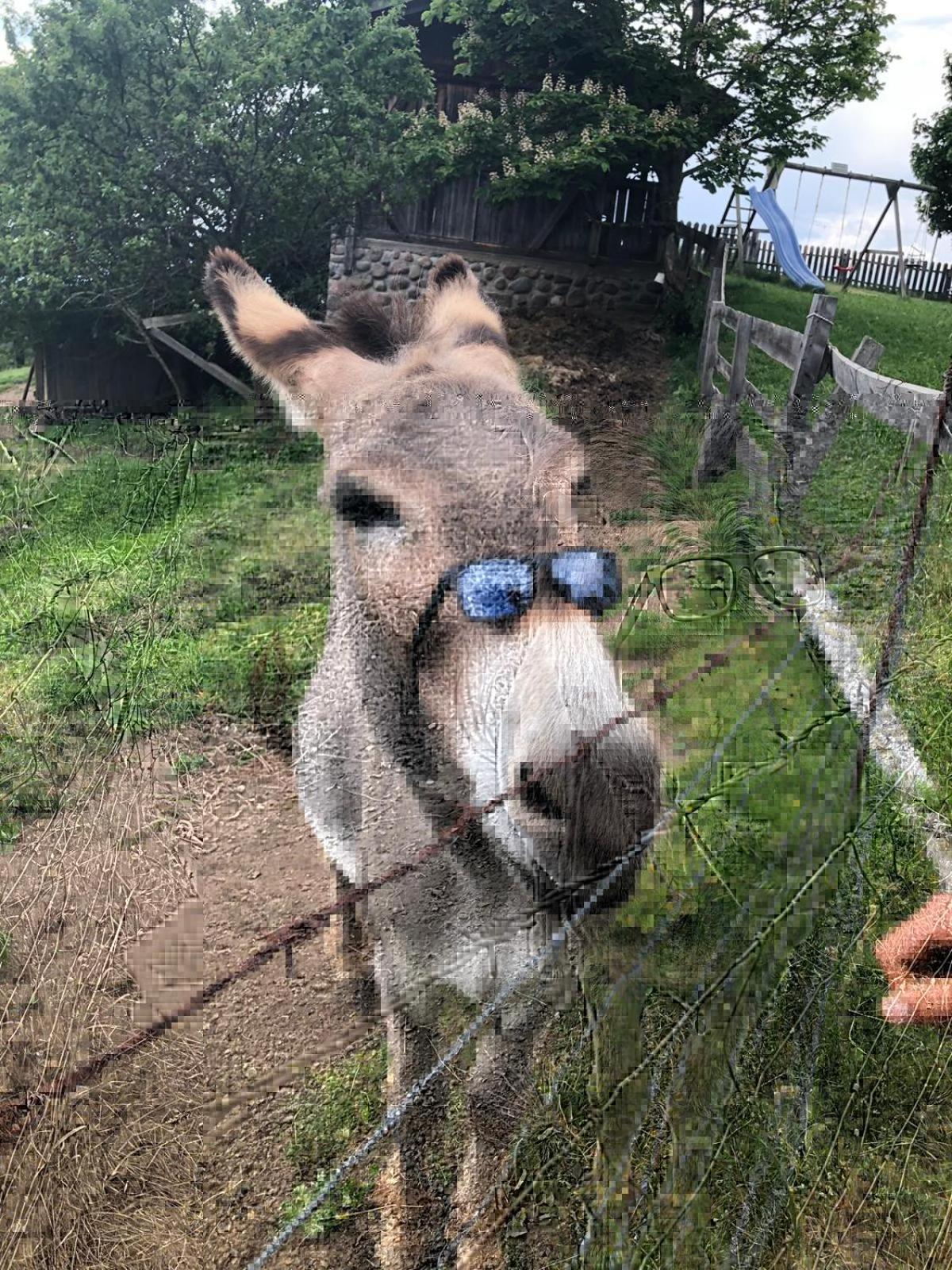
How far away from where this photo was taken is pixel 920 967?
1.96 metres

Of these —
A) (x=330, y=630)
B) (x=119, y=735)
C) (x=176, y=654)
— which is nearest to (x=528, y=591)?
(x=330, y=630)

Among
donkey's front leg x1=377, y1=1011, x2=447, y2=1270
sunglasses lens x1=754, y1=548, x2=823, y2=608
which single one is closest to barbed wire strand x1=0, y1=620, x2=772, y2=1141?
donkey's front leg x1=377, y1=1011, x2=447, y2=1270

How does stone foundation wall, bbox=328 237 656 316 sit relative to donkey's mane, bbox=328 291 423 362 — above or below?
above

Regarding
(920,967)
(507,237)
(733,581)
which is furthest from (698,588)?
(507,237)

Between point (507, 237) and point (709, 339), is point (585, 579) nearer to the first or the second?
point (507, 237)

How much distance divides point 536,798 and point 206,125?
4.67m

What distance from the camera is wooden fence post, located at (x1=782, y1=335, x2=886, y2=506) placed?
11.3 feet

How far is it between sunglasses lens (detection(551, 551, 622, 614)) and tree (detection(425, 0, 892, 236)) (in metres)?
3.38

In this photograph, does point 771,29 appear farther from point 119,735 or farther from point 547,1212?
point 547,1212

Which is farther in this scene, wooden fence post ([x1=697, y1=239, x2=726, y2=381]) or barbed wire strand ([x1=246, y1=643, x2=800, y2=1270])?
wooden fence post ([x1=697, y1=239, x2=726, y2=381])

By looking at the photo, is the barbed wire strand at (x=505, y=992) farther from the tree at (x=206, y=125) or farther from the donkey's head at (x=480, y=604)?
the tree at (x=206, y=125)

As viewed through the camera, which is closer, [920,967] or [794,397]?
[920,967]

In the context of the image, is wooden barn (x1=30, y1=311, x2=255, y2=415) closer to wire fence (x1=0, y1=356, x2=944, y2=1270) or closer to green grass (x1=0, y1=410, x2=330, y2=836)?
green grass (x1=0, y1=410, x2=330, y2=836)

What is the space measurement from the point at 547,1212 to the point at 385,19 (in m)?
5.32
